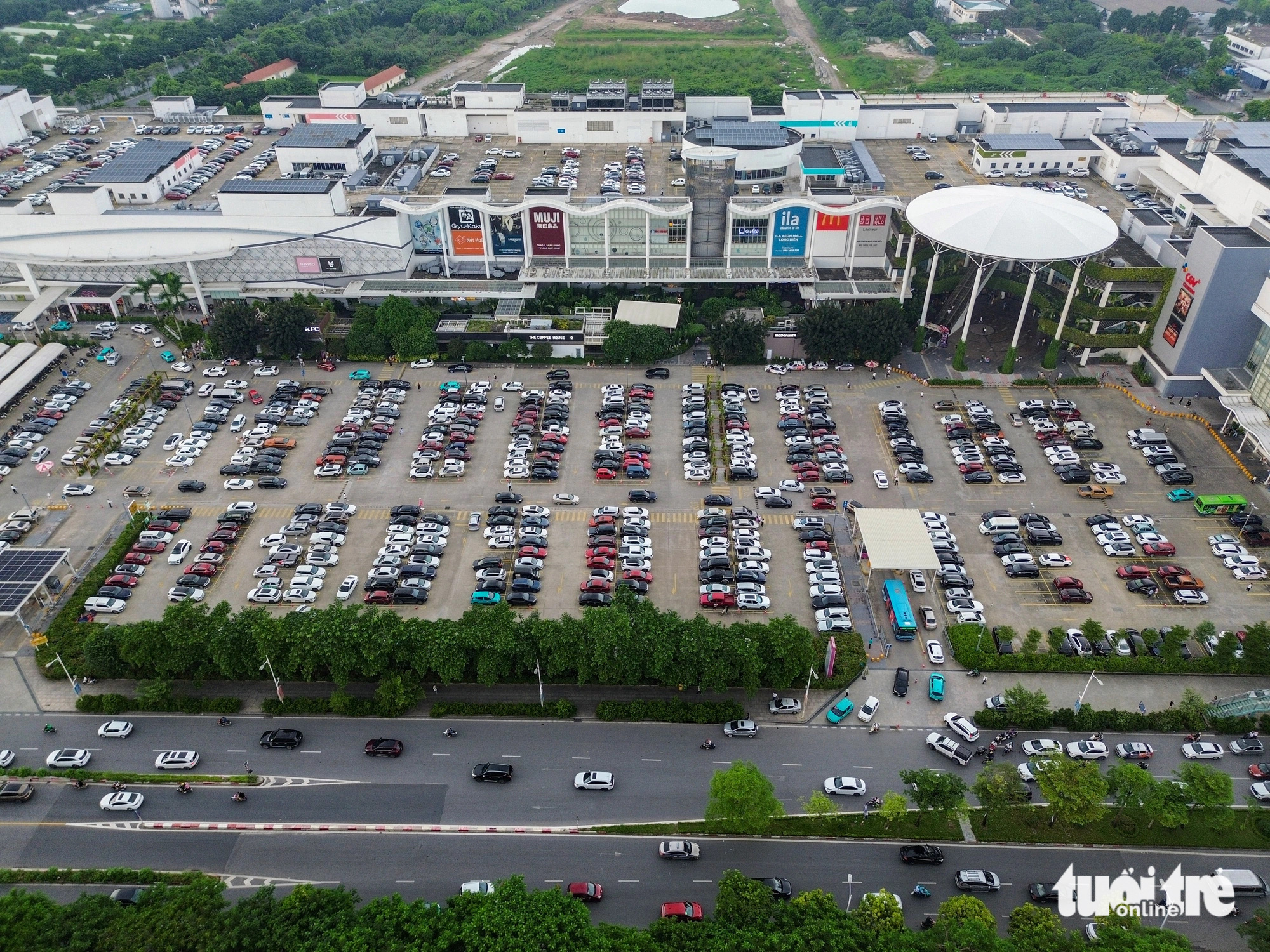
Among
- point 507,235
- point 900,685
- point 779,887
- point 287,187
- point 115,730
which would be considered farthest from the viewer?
point 507,235

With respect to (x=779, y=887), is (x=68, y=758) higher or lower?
lower

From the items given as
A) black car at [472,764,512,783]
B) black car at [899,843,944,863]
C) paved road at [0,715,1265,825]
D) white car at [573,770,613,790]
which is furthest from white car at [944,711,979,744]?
black car at [472,764,512,783]

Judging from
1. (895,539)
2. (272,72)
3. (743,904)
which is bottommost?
(743,904)

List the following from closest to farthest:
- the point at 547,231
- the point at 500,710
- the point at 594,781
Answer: the point at 594,781, the point at 500,710, the point at 547,231

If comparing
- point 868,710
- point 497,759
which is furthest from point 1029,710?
point 497,759

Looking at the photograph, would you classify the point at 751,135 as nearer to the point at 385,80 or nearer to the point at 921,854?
the point at 921,854

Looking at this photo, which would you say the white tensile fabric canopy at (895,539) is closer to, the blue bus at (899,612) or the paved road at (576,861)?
the blue bus at (899,612)
